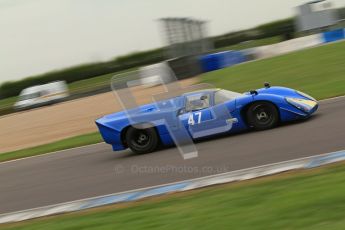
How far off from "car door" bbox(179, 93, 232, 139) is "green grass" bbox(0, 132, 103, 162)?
4.67m

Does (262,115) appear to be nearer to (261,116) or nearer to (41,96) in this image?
(261,116)

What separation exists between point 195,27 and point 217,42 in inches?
1023

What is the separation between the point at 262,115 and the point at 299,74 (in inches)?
461

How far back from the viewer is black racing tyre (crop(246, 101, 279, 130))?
33.6 ft

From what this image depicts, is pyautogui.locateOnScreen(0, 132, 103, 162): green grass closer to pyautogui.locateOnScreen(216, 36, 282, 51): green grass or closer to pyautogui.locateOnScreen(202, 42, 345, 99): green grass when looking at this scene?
pyautogui.locateOnScreen(202, 42, 345, 99): green grass

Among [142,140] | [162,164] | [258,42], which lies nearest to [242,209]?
[162,164]

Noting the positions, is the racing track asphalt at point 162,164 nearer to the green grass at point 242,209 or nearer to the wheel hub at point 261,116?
the wheel hub at point 261,116

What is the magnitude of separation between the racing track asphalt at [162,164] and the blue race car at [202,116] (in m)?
0.22

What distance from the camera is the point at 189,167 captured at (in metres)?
8.62

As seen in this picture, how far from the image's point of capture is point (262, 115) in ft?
33.9

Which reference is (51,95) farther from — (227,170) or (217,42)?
(227,170)

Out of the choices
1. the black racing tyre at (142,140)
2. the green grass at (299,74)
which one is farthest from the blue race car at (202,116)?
the green grass at (299,74)

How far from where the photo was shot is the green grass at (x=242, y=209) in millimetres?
4730

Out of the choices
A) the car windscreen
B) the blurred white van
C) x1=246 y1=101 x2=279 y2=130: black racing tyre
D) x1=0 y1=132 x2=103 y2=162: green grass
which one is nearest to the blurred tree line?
the blurred white van
